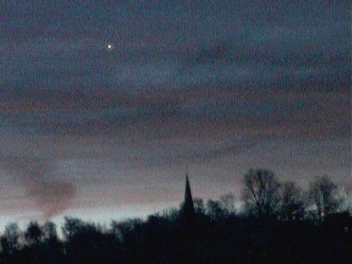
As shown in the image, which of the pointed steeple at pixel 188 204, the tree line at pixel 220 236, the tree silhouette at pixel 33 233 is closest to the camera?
the tree line at pixel 220 236

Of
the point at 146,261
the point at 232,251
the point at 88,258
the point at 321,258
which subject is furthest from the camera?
the point at 88,258

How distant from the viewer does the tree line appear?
9800 cm

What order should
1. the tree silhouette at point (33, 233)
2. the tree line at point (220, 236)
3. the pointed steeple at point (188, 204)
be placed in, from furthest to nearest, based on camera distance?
the tree silhouette at point (33, 233) < the pointed steeple at point (188, 204) < the tree line at point (220, 236)

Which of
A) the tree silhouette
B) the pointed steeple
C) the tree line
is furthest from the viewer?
the tree silhouette

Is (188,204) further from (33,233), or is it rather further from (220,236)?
(220,236)

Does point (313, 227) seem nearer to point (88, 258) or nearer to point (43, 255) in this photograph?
point (88, 258)

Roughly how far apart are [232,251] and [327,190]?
52.4 metres

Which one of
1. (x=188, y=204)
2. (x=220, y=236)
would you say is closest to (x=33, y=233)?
(x=188, y=204)

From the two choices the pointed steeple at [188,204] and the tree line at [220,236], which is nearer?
the tree line at [220,236]

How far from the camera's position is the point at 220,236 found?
109188 millimetres

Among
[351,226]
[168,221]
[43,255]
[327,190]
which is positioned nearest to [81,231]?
[43,255]

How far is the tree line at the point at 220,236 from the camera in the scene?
98.0 m

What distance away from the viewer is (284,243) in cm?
9981

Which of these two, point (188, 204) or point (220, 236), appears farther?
point (188, 204)
